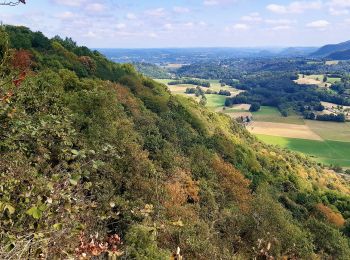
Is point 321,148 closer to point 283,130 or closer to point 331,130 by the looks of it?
point 283,130

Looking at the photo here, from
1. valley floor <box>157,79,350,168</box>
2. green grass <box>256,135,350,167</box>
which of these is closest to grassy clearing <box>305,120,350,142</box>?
valley floor <box>157,79,350,168</box>

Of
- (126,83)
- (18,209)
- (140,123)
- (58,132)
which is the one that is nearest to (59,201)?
(18,209)

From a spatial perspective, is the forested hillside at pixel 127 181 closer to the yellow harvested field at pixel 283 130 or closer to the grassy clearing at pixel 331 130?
the yellow harvested field at pixel 283 130

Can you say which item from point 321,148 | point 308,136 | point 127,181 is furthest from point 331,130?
point 127,181

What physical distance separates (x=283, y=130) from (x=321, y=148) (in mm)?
24953

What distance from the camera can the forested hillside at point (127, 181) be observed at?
679 centimetres

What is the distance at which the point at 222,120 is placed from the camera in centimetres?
11331

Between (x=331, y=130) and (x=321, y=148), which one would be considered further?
(x=331, y=130)

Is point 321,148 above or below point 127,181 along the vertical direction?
below

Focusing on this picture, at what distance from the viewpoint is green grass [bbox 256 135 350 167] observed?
133 meters

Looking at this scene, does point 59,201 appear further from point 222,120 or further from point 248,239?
point 222,120

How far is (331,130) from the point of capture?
6614 inches

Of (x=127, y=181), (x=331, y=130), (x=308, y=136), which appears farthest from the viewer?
(x=331, y=130)

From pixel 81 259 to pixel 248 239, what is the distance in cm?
3205
